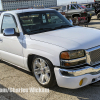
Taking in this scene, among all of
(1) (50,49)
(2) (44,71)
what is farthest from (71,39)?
(2) (44,71)

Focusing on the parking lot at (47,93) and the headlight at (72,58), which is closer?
the headlight at (72,58)

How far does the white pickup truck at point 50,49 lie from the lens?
2969 mm

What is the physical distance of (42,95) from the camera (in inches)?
130

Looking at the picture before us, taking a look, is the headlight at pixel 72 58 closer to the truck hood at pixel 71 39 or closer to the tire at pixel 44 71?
the truck hood at pixel 71 39

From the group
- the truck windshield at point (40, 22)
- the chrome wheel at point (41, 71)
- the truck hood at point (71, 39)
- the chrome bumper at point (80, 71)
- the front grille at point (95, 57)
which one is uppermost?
the truck windshield at point (40, 22)

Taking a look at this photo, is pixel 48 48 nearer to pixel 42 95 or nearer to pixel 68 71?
pixel 68 71

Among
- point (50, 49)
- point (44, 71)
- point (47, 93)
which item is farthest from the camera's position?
point (44, 71)

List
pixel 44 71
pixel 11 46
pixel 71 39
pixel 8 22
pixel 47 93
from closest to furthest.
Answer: pixel 71 39, pixel 47 93, pixel 44 71, pixel 11 46, pixel 8 22

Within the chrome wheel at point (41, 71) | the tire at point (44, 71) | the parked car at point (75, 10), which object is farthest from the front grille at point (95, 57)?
the parked car at point (75, 10)

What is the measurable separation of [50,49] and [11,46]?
147 cm

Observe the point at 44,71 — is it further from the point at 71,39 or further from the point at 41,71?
the point at 71,39

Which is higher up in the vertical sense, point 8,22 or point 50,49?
point 8,22

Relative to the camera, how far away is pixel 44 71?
3.46m

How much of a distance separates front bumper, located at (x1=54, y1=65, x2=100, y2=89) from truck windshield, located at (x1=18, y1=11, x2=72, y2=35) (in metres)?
1.36
